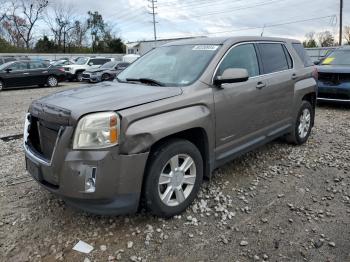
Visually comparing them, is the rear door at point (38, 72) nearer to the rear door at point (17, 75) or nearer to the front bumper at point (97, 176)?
the rear door at point (17, 75)

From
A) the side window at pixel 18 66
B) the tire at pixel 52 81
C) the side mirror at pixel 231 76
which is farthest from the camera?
the tire at pixel 52 81

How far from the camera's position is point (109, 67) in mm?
19984

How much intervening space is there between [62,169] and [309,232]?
2.33 meters

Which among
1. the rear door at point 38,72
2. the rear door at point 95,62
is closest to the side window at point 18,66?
the rear door at point 38,72

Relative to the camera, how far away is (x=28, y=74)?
57.4 feet

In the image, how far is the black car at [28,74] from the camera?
16.8 meters

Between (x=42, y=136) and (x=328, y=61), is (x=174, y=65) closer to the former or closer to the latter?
(x=42, y=136)

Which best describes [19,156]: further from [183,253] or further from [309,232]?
[309,232]

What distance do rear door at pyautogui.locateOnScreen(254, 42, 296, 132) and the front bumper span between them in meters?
2.29

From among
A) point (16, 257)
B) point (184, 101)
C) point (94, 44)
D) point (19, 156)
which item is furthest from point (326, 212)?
point (94, 44)

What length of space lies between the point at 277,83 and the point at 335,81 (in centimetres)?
496

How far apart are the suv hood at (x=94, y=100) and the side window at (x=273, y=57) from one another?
1794mm

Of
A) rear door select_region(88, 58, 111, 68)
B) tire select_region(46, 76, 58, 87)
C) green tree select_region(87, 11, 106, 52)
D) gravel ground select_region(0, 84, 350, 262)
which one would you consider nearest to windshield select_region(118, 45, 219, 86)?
gravel ground select_region(0, 84, 350, 262)

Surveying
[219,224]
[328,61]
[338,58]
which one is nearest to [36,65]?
[328,61]
